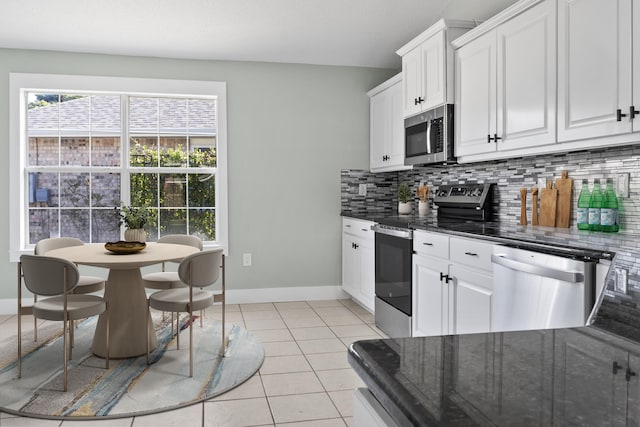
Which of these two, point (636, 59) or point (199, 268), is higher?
point (636, 59)

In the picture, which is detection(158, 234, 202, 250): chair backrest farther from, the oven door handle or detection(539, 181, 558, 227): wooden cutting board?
detection(539, 181, 558, 227): wooden cutting board

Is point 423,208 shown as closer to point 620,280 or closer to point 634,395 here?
point 620,280

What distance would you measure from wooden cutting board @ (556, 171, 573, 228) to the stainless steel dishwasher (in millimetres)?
723

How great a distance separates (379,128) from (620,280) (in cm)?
413

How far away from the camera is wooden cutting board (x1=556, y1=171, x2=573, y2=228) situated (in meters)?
2.94

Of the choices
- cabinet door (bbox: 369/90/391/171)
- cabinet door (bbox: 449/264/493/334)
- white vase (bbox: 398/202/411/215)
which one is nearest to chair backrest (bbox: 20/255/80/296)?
cabinet door (bbox: 449/264/493/334)

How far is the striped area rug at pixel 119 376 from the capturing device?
2.62m

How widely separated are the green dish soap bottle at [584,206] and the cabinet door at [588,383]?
2.17 m

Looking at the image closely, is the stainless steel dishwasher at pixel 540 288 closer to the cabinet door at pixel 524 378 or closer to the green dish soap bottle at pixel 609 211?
the green dish soap bottle at pixel 609 211

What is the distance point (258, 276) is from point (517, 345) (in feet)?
14.9

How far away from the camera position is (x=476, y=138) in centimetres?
331

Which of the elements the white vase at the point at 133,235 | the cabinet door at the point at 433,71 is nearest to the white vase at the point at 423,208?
the cabinet door at the point at 433,71

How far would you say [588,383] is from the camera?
0.60 meters

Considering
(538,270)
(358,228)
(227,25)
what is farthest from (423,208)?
(538,270)
